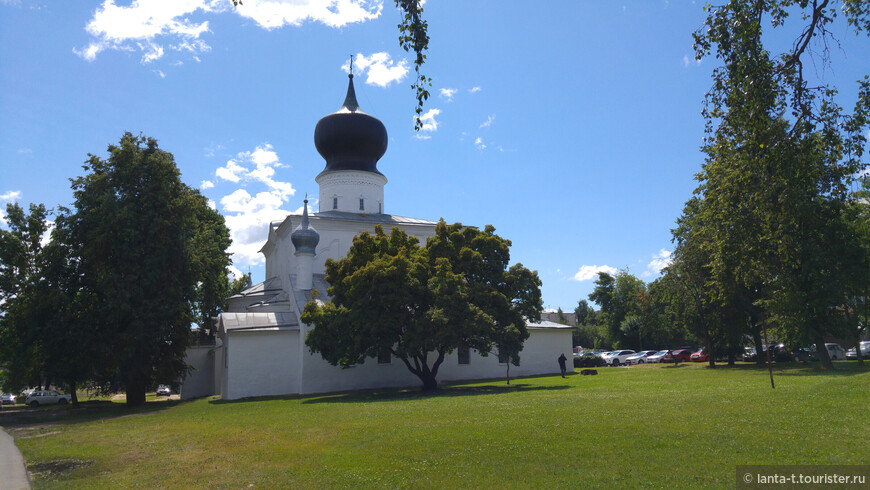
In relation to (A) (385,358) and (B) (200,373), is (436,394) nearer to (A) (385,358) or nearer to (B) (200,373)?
(A) (385,358)

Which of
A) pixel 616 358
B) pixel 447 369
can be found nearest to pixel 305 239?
pixel 447 369

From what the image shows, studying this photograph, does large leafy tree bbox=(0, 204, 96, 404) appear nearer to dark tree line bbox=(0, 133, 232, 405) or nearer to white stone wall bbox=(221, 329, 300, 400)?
dark tree line bbox=(0, 133, 232, 405)

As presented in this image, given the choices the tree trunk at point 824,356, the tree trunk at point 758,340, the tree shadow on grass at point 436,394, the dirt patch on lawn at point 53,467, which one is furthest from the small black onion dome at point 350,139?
the dirt patch on lawn at point 53,467

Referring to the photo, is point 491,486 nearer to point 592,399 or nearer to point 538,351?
point 592,399

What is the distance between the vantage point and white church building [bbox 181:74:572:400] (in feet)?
91.0

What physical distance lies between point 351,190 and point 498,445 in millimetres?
29036

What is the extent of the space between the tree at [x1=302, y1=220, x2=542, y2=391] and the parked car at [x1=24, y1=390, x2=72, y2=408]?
25930 mm

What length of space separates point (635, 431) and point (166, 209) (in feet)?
80.7

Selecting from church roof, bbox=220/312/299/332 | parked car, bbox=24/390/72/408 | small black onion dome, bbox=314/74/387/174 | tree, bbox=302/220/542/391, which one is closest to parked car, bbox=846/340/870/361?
tree, bbox=302/220/542/391

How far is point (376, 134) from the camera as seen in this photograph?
3706 centimetres

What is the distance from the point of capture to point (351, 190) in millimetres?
37062

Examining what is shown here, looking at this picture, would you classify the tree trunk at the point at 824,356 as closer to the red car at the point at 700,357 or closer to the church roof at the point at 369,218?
the red car at the point at 700,357

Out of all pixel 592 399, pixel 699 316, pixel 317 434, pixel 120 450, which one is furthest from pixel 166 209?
pixel 699 316

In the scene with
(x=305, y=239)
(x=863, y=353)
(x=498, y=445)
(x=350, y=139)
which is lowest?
(x=863, y=353)
